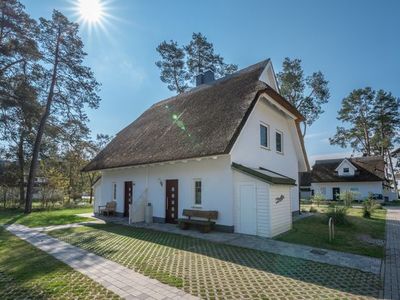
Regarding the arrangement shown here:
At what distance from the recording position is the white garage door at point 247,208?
10500 millimetres

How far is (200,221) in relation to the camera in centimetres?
1131

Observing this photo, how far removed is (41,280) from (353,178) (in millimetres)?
36868

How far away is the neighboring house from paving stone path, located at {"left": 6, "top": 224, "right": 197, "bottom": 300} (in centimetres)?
3229

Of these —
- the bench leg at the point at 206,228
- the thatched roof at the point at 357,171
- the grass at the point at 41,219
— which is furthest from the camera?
the thatched roof at the point at 357,171

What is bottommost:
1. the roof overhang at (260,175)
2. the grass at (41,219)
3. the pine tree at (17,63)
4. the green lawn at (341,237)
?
the grass at (41,219)

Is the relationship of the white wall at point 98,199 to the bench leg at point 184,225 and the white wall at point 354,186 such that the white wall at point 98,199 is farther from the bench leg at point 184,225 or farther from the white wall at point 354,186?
the white wall at point 354,186

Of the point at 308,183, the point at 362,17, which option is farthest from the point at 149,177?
the point at 308,183

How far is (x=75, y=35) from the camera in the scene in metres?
21.8

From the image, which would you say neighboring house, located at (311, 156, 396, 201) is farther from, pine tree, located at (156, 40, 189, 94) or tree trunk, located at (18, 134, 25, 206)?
tree trunk, located at (18, 134, 25, 206)

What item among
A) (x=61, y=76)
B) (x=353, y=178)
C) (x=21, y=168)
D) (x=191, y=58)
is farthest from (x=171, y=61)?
(x=353, y=178)

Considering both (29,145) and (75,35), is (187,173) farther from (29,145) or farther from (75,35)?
(29,145)

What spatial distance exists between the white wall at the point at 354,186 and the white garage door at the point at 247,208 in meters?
26.4

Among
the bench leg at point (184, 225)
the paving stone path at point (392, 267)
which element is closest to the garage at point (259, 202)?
the bench leg at point (184, 225)

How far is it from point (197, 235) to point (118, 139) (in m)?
12.5
